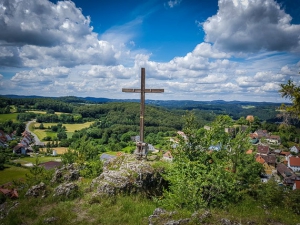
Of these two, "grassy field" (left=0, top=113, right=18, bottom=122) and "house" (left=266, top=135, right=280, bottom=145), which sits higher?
"grassy field" (left=0, top=113, right=18, bottom=122)

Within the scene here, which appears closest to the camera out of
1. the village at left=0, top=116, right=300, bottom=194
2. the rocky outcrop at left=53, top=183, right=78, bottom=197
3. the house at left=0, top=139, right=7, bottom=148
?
the rocky outcrop at left=53, top=183, right=78, bottom=197

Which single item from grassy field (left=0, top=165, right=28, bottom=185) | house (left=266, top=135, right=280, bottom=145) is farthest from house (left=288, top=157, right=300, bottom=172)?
grassy field (left=0, top=165, right=28, bottom=185)

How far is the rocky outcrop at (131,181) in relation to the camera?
24.6ft

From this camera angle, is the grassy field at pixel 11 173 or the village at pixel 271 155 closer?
the grassy field at pixel 11 173

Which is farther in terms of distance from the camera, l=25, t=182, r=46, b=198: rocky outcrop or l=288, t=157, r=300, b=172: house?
l=288, t=157, r=300, b=172: house

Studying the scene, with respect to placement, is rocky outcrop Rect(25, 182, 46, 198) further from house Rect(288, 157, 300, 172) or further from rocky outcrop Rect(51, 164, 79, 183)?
house Rect(288, 157, 300, 172)

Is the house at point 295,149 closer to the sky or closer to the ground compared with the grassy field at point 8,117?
closer to the ground

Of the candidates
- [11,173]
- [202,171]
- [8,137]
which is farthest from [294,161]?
[8,137]

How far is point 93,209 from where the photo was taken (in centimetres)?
661

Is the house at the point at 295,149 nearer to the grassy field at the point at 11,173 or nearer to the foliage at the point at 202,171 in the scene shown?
the foliage at the point at 202,171

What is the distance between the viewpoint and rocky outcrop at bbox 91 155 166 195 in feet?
24.6

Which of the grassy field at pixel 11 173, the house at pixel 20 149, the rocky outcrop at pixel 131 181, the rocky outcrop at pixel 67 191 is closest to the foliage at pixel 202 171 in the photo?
the rocky outcrop at pixel 131 181

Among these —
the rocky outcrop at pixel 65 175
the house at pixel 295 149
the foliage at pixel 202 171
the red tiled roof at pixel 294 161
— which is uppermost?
the foliage at pixel 202 171

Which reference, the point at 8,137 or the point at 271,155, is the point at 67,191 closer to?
the point at 271,155
